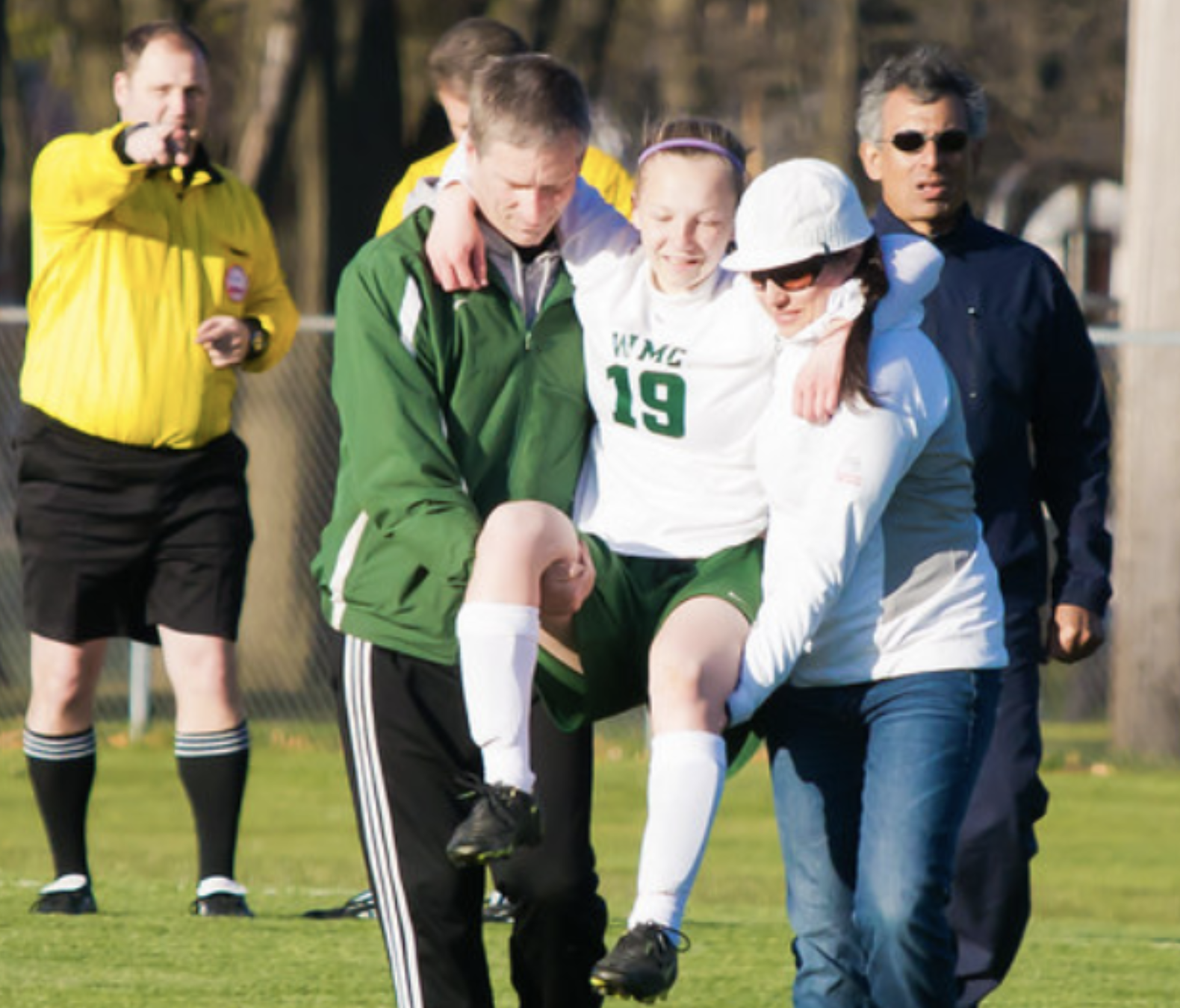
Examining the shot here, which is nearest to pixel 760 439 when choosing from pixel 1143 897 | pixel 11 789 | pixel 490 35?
pixel 490 35

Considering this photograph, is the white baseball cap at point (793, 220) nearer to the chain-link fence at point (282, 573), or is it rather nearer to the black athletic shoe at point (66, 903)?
the black athletic shoe at point (66, 903)

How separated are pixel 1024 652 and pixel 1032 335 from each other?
0.74m

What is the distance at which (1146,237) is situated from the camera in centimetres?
1460

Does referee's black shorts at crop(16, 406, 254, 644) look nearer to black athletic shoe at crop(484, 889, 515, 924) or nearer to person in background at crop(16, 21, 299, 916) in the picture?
person in background at crop(16, 21, 299, 916)

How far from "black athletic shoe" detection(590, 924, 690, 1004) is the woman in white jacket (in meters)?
0.40

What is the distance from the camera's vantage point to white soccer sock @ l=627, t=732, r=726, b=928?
17.3ft

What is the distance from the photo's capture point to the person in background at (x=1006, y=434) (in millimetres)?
6879

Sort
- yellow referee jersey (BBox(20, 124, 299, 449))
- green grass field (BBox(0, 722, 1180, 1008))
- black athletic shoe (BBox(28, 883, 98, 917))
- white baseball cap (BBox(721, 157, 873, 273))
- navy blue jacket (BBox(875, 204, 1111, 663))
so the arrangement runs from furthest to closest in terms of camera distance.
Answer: black athletic shoe (BBox(28, 883, 98, 917)), yellow referee jersey (BBox(20, 124, 299, 449)), green grass field (BBox(0, 722, 1180, 1008)), navy blue jacket (BBox(875, 204, 1111, 663)), white baseball cap (BBox(721, 157, 873, 273))

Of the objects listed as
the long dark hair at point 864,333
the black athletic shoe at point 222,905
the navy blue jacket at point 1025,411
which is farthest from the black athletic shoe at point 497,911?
the long dark hair at point 864,333

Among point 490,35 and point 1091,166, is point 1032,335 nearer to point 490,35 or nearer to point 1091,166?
point 490,35

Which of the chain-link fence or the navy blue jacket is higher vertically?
the navy blue jacket

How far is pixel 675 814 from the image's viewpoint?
531cm

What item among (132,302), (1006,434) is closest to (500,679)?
(1006,434)

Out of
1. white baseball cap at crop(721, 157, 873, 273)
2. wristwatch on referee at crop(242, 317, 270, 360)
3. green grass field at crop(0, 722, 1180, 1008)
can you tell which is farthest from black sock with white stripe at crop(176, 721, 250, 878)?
white baseball cap at crop(721, 157, 873, 273)
